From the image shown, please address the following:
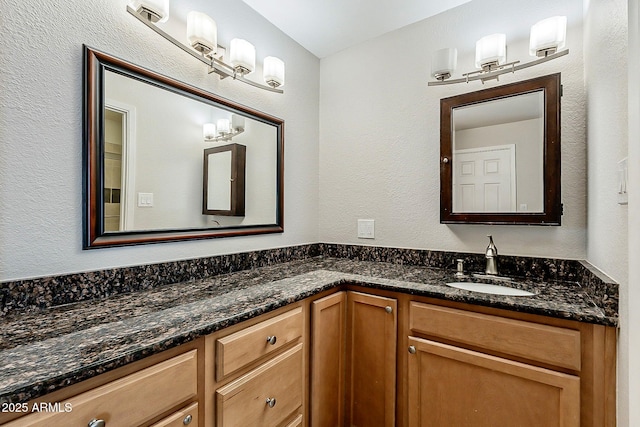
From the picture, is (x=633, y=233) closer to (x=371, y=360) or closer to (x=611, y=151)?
(x=611, y=151)

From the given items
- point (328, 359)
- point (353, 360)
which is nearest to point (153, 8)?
point (328, 359)

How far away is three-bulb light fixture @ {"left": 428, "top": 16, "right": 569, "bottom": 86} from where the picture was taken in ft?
4.69

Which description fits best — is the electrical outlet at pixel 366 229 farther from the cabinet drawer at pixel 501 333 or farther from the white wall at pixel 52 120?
the white wall at pixel 52 120

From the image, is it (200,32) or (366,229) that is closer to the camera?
(200,32)

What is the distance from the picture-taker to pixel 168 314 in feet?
3.24

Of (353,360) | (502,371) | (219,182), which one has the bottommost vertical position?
(353,360)

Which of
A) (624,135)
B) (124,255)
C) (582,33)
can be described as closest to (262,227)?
(124,255)

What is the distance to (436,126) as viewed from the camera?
6.07 ft

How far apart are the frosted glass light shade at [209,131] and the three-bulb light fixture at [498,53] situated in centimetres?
118

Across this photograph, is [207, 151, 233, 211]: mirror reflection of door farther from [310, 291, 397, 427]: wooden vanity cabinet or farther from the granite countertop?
[310, 291, 397, 427]: wooden vanity cabinet

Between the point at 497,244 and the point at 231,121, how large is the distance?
5.11 ft

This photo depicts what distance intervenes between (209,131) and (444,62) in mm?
1290

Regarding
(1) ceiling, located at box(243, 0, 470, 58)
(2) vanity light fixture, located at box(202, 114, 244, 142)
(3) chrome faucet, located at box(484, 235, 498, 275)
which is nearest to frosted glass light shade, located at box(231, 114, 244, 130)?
(2) vanity light fixture, located at box(202, 114, 244, 142)

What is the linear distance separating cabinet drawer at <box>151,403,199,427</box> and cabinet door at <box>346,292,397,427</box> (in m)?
0.81
